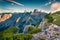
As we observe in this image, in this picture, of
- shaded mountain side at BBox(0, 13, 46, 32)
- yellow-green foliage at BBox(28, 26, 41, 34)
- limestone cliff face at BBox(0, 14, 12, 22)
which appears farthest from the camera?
limestone cliff face at BBox(0, 14, 12, 22)

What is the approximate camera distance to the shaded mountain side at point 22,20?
7.31 meters

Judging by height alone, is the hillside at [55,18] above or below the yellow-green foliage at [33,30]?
above

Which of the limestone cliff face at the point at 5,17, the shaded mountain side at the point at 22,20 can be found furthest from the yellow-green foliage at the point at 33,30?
the limestone cliff face at the point at 5,17

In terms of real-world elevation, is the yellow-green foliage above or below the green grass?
below

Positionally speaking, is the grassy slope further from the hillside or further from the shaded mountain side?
the shaded mountain side

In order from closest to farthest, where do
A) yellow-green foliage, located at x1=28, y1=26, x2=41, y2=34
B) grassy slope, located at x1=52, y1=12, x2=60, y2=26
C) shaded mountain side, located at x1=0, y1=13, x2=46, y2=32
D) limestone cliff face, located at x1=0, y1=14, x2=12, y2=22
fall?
yellow-green foliage, located at x1=28, y1=26, x2=41, y2=34 < grassy slope, located at x1=52, y1=12, x2=60, y2=26 < shaded mountain side, located at x1=0, y1=13, x2=46, y2=32 < limestone cliff face, located at x1=0, y1=14, x2=12, y2=22

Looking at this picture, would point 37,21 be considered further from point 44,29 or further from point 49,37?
point 49,37

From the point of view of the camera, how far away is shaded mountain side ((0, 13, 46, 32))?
731cm

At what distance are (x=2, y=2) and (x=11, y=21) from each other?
0.79 meters

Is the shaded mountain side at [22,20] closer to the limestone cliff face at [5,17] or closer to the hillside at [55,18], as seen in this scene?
the limestone cliff face at [5,17]

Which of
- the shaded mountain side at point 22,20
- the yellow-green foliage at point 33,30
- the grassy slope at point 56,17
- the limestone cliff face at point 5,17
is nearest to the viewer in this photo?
the yellow-green foliage at point 33,30

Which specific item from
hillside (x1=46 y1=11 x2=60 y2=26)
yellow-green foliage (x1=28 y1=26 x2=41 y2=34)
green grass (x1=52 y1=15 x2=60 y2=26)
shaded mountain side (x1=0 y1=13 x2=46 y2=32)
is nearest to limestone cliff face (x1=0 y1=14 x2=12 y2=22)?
shaded mountain side (x1=0 y1=13 x2=46 y2=32)

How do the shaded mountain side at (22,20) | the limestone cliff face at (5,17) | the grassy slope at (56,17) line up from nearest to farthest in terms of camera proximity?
the grassy slope at (56,17) < the shaded mountain side at (22,20) < the limestone cliff face at (5,17)

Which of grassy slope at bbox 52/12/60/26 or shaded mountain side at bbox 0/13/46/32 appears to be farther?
shaded mountain side at bbox 0/13/46/32
